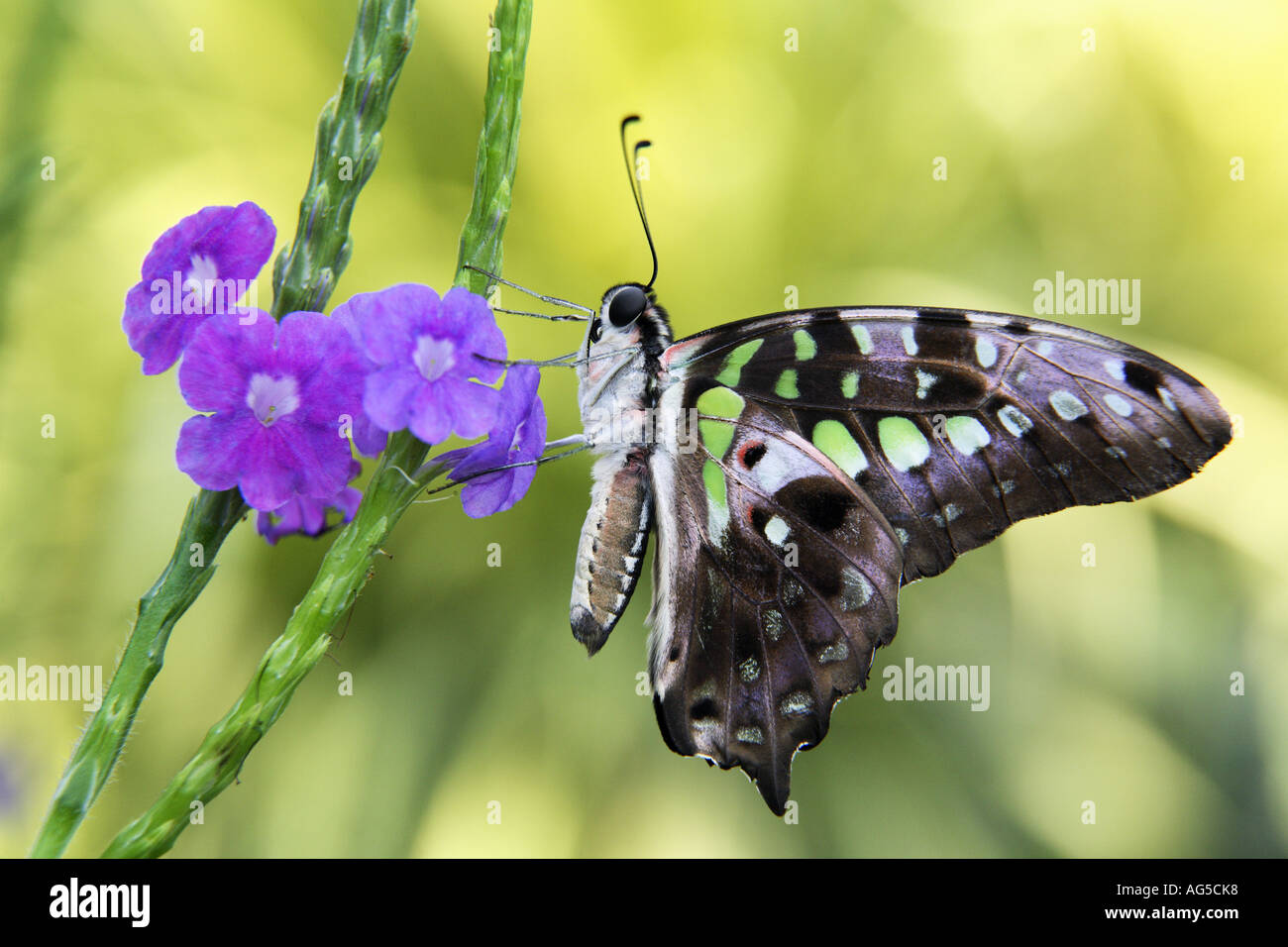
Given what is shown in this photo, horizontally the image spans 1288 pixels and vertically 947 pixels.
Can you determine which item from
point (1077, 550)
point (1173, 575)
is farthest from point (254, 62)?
point (1173, 575)

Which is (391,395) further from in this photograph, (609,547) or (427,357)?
(609,547)

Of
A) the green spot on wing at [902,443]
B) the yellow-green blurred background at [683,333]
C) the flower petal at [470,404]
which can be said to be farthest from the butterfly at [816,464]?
the yellow-green blurred background at [683,333]

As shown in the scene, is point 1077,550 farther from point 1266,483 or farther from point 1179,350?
point 1179,350

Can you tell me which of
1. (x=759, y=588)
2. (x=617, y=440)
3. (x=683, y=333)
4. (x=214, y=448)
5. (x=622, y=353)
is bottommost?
(x=759, y=588)

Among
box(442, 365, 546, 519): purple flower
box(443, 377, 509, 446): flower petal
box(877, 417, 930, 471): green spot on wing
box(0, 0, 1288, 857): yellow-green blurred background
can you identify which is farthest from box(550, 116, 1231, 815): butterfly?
box(0, 0, 1288, 857): yellow-green blurred background

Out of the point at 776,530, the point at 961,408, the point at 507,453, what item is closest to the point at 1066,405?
the point at 961,408

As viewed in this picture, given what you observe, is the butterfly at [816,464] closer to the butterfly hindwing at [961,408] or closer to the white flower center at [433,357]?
the butterfly hindwing at [961,408]
